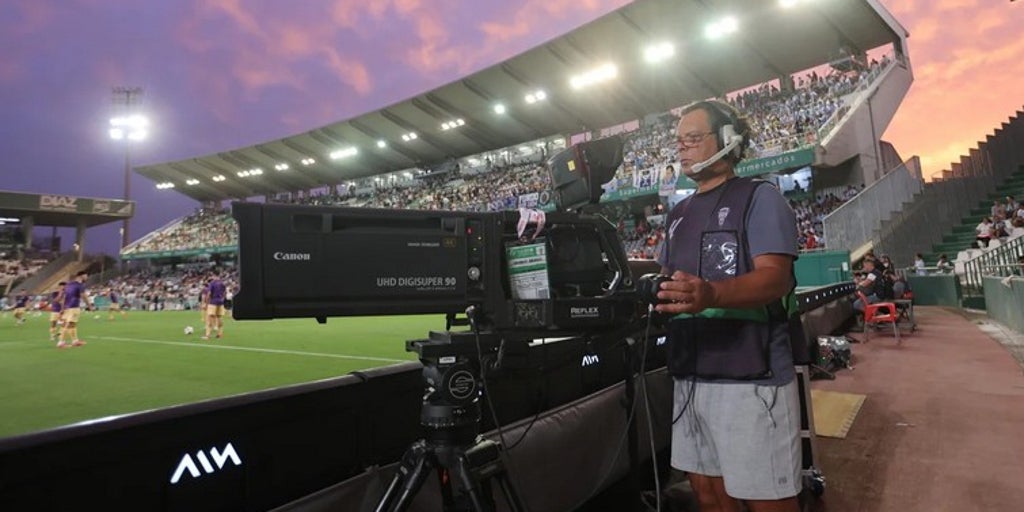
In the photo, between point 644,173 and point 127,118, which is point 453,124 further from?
point 127,118

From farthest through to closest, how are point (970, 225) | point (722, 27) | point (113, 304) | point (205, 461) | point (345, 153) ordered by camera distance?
point (345, 153)
point (113, 304)
point (722, 27)
point (970, 225)
point (205, 461)

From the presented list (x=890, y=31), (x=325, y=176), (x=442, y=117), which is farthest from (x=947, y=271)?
(x=325, y=176)

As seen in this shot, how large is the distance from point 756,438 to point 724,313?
1.27ft

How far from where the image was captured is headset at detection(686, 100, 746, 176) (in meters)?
1.68

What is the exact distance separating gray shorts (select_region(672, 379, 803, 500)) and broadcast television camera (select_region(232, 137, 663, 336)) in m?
0.48

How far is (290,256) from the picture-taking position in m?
1.17

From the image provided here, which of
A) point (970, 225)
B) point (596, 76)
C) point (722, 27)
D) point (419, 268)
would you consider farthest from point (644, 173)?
point (419, 268)

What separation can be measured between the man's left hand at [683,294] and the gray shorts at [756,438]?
53cm

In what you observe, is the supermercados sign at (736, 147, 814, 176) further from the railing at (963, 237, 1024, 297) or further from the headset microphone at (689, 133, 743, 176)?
the headset microphone at (689, 133, 743, 176)

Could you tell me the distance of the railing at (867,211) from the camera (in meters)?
13.5

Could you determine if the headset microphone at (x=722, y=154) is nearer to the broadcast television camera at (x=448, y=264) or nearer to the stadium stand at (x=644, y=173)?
the broadcast television camera at (x=448, y=264)

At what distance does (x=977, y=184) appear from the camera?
17125 millimetres

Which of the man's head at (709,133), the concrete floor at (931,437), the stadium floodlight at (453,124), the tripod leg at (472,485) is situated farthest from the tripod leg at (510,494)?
the stadium floodlight at (453,124)

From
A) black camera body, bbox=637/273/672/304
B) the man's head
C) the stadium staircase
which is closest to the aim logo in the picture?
black camera body, bbox=637/273/672/304
